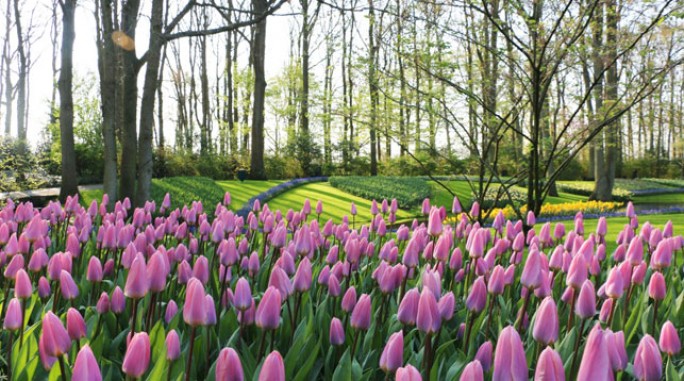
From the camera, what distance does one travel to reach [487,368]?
1.87m

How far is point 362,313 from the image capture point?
6.60ft

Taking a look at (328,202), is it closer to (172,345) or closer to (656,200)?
(172,345)

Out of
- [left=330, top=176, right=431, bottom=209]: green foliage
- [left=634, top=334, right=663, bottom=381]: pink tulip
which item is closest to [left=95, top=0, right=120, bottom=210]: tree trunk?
[left=330, top=176, right=431, bottom=209]: green foliage

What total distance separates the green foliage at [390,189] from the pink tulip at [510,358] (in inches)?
533

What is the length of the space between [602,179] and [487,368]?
18.9 m

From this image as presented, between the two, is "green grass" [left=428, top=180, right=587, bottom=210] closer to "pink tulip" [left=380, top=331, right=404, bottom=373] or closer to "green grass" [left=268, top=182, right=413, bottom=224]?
"green grass" [left=268, top=182, right=413, bottom=224]

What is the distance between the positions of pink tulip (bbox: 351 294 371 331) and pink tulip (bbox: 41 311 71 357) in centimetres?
96

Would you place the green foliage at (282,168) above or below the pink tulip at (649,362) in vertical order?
above

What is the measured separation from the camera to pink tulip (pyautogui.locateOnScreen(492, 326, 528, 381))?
1.32 metres

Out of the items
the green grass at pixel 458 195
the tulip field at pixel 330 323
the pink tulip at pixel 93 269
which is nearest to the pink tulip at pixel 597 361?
the tulip field at pixel 330 323

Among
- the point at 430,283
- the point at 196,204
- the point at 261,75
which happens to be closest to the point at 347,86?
the point at 261,75

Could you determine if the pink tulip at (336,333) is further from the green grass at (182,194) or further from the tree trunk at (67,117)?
the tree trunk at (67,117)

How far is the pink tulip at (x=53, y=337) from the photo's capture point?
157cm

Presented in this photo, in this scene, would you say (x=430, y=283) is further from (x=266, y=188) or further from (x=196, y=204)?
(x=266, y=188)
